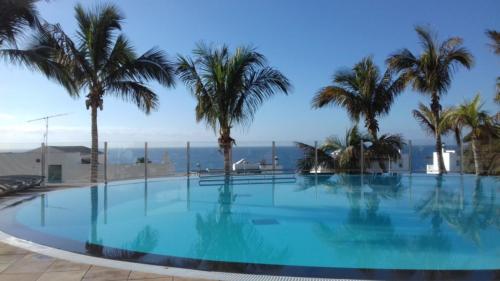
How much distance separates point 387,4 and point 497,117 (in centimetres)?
615

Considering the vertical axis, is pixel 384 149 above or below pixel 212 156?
above

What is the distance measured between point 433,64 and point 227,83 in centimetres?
783

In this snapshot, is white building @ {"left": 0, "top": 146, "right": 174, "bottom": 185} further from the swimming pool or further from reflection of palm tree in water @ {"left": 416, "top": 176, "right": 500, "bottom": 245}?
reflection of palm tree in water @ {"left": 416, "top": 176, "right": 500, "bottom": 245}

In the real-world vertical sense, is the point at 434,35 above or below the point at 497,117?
above

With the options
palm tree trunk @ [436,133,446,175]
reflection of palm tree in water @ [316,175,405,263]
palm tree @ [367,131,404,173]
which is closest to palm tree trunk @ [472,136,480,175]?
palm tree trunk @ [436,133,446,175]

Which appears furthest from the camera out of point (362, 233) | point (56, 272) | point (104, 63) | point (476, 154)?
point (476, 154)

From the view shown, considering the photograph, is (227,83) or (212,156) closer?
(227,83)

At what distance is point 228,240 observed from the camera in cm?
657

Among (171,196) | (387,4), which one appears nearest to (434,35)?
(387,4)

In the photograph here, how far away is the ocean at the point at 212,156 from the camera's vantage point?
664 inches

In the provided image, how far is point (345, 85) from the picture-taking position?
1753 centimetres

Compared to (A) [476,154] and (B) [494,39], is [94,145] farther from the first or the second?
(B) [494,39]

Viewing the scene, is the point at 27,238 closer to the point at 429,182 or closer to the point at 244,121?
the point at 244,121

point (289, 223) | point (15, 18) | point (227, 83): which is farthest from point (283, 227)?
point (227, 83)
